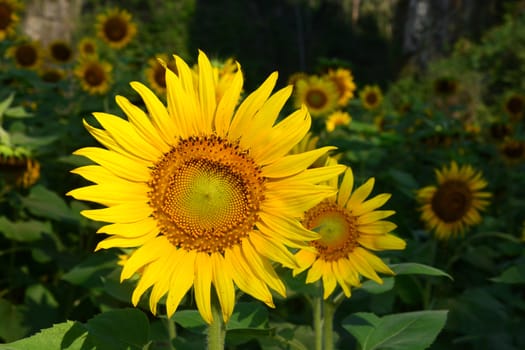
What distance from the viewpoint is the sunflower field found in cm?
115

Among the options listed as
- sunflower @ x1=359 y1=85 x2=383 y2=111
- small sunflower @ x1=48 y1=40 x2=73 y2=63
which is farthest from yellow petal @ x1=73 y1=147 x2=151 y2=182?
sunflower @ x1=359 y1=85 x2=383 y2=111

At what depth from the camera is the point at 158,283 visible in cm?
114

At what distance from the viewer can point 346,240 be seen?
4.87 ft

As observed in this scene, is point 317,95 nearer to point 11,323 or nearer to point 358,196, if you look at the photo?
point 11,323

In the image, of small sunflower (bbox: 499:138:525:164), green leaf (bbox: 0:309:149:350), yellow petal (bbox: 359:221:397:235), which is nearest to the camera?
green leaf (bbox: 0:309:149:350)

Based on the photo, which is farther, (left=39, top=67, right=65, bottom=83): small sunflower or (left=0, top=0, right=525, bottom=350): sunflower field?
(left=39, top=67, right=65, bottom=83): small sunflower

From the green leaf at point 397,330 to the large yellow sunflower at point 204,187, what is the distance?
41cm

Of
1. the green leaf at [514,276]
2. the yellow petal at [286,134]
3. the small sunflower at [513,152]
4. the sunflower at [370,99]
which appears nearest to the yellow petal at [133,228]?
the yellow petal at [286,134]

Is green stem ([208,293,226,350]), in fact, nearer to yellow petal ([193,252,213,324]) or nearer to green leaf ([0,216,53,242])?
yellow petal ([193,252,213,324])

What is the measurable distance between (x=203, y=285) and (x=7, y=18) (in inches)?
139

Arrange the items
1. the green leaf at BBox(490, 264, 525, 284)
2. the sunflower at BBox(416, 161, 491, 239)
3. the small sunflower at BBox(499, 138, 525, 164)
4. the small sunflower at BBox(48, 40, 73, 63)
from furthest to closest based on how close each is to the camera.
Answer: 1. the small sunflower at BBox(48, 40, 73, 63)
2. the small sunflower at BBox(499, 138, 525, 164)
3. the sunflower at BBox(416, 161, 491, 239)
4. the green leaf at BBox(490, 264, 525, 284)

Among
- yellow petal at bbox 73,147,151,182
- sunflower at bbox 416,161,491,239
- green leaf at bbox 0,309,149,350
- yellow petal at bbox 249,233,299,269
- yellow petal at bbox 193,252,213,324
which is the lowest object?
green leaf at bbox 0,309,149,350

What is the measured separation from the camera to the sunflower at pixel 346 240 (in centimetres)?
144

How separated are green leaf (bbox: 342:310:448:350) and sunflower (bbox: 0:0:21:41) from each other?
10.9 feet
